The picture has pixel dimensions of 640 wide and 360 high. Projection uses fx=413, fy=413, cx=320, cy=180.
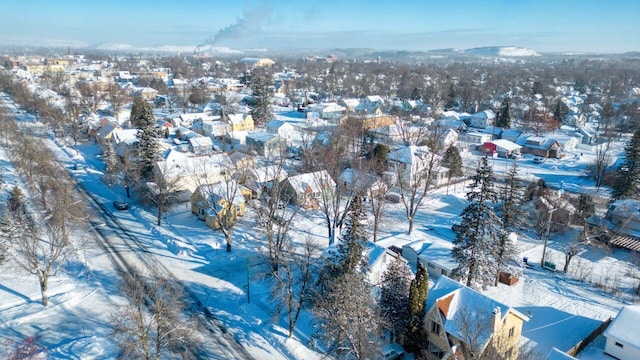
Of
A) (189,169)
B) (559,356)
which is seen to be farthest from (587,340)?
(189,169)

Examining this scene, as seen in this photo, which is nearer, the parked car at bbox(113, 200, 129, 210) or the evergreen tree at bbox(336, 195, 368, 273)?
the evergreen tree at bbox(336, 195, 368, 273)

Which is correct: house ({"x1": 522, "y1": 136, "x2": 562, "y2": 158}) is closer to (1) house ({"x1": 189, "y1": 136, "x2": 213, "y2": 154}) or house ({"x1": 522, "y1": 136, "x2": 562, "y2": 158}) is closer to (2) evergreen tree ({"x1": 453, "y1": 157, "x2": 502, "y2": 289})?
(2) evergreen tree ({"x1": 453, "y1": 157, "x2": 502, "y2": 289})

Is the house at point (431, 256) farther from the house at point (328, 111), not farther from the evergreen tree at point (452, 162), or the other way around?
the house at point (328, 111)

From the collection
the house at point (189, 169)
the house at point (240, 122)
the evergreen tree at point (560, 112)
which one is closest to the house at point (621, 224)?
the house at point (189, 169)

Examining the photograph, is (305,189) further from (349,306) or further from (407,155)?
(349,306)

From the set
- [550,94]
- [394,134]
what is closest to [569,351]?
[394,134]

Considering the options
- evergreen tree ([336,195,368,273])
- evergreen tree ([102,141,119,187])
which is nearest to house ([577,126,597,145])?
evergreen tree ([336,195,368,273])
